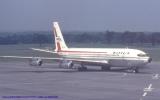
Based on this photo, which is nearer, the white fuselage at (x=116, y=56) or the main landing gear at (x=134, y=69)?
the main landing gear at (x=134, y=69)

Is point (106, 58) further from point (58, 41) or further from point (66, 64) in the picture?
point (58, 41)

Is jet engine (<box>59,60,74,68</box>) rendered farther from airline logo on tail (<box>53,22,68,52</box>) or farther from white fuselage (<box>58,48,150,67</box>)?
airline logo on tail (<box>53,22,68,52</box>)

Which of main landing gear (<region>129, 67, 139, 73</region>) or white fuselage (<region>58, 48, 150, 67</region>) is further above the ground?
white fuselage (<region>58, 48, 150, 67</region>)

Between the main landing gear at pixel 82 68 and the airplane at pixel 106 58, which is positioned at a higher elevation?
the airplane at pixel 106 58

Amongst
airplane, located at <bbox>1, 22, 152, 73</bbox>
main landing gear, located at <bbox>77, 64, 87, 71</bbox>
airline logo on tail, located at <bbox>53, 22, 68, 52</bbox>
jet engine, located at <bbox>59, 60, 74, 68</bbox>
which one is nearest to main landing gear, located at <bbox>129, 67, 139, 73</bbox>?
airplane, located at <bbox>1, 22, 152, 73</bbox>

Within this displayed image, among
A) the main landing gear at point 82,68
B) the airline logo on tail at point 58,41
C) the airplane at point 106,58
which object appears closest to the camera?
the airplane at point 106,58

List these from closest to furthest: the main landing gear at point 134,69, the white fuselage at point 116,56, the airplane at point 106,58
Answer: the main landing gear at point 134,69
the white fuselage at point 116,56
the airplane at point 106,58

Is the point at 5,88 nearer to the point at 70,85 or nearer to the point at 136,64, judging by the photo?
the point at 70,85

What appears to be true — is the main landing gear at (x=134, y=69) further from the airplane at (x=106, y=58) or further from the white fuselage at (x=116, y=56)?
the white fuselage at (x=116, y=56)

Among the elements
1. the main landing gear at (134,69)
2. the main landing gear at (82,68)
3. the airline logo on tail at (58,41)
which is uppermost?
the airline logo on tail at (58,41)

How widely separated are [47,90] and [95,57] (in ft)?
110

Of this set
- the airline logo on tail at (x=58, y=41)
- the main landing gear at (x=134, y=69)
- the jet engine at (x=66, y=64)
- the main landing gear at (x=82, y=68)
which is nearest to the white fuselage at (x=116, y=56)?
the main landing gear at (x=134, y=69)

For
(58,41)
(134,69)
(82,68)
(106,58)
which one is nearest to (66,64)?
(82,68)

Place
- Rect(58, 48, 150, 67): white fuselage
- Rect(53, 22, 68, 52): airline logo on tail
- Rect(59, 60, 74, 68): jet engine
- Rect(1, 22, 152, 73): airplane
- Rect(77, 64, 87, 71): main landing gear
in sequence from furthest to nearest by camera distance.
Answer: Rect(53, 22, 68, 52): airline logo on tail, Rect(77, 64, 87, 71): main landing gear, Rect(59, 60, 74, 68): jet engine, Rect(1, 22, 152, 73): airplane, Rect(58, 48, 150, 67): white fuselage
